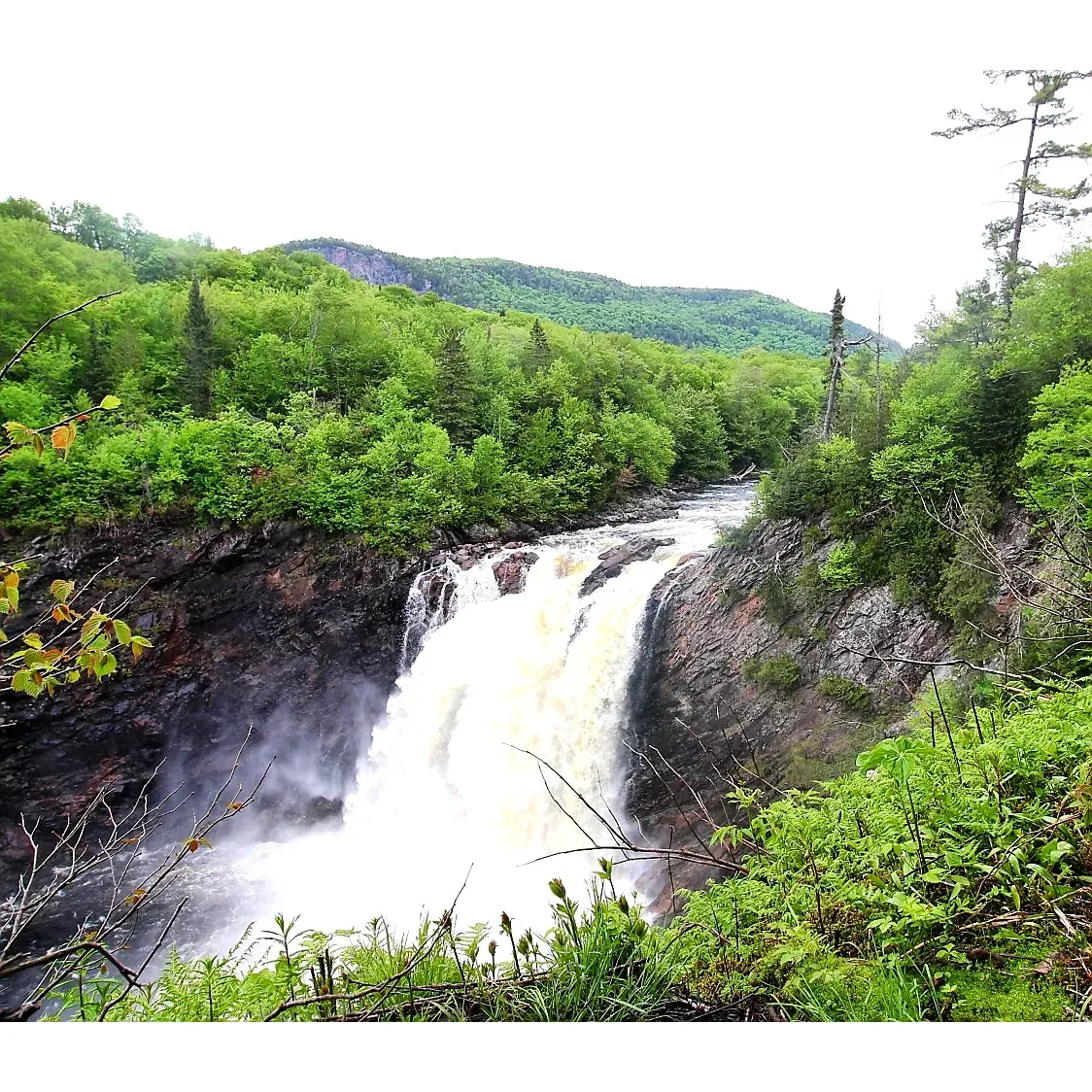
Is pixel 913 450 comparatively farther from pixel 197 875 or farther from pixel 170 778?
pixel 170 778

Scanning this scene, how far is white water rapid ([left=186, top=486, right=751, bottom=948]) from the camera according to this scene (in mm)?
9219

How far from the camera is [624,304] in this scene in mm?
59562

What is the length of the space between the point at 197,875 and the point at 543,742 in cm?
609

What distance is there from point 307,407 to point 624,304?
49.0 m

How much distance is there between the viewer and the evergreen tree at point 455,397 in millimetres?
17016

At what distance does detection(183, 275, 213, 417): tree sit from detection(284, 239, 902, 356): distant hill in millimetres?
33554

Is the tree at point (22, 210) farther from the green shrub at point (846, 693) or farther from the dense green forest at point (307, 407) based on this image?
the green shrub at point (846, 693)

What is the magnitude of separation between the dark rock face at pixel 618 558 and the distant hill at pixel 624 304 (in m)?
35.2

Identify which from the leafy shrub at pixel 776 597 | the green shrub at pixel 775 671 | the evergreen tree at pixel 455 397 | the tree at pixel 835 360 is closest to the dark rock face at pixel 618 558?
the leafy shrub at pixel 776 597

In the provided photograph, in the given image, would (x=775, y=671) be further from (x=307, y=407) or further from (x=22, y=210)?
(x=22, y=210)

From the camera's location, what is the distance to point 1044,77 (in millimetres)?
→ 4082

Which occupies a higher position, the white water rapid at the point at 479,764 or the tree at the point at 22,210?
the tree at the point at 22,210

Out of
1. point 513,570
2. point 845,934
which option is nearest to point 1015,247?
point 513,570

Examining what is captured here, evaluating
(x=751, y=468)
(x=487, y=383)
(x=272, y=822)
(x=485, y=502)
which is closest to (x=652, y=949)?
(x=272, y=822)
